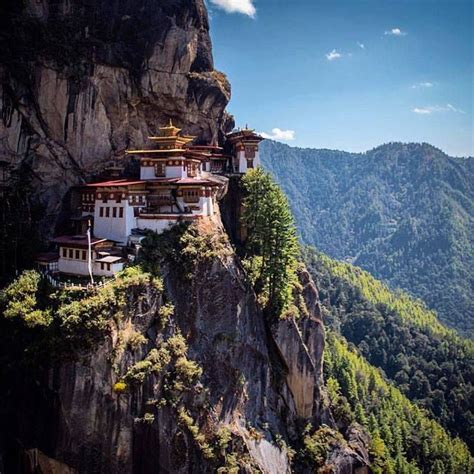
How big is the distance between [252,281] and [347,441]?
23193mm

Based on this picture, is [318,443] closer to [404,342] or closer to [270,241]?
[270,241]

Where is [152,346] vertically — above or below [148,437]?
above

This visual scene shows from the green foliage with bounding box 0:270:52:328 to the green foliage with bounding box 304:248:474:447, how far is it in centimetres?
6367

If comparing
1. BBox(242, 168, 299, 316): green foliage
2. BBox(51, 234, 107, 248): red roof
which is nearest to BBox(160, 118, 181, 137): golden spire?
BBox(242, 168, 299, 316): green foliage

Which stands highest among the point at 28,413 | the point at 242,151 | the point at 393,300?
the point at 242,151

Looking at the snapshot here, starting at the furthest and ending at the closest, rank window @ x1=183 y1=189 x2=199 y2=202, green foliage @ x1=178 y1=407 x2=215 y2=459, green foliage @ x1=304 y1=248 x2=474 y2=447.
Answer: green foliage @ x1=304 y1=248 x2=474 y2=447, window @ x1=183 y1=189 x2=199 y2=202, green foliage @ x1=178 y1=407 x2=215 y2=459

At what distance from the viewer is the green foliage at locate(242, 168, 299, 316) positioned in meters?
48.5

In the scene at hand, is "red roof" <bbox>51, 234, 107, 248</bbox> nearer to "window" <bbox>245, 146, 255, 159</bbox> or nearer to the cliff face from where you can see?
the cliff face

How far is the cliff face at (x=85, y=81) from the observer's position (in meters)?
41.7

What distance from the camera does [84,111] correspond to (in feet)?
146

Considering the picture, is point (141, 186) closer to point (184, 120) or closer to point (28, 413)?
point (184, 120)

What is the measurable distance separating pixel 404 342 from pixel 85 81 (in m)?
127

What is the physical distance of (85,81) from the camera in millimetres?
44281

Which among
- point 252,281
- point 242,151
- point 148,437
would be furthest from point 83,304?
point 242,151
